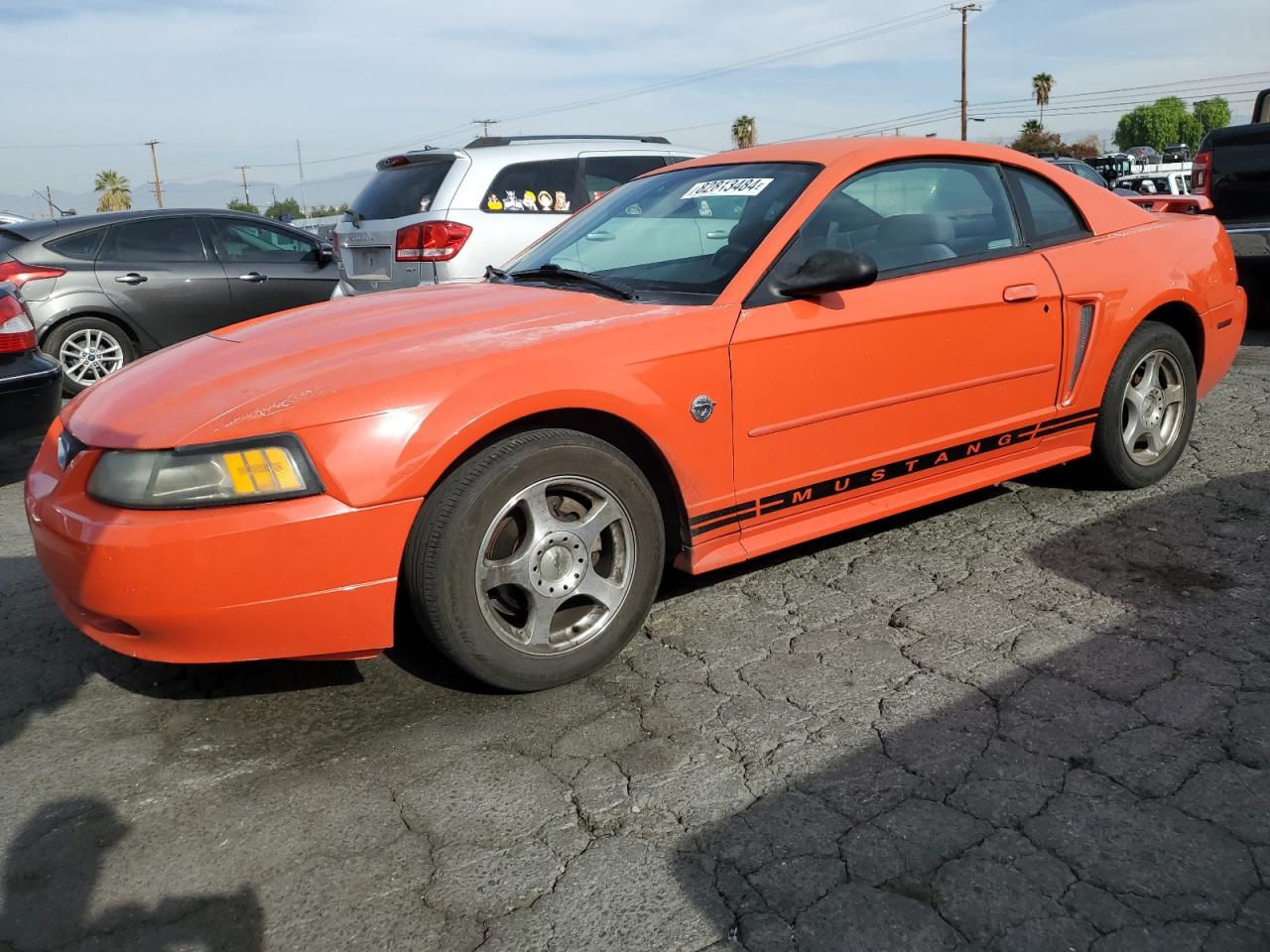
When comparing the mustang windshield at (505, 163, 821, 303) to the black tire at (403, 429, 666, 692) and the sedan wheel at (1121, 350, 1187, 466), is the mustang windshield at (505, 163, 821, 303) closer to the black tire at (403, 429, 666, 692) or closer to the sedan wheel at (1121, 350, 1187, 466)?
the black tire at (403, 429, 666, 692)

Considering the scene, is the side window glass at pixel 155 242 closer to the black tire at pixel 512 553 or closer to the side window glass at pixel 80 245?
the side window glass at pixel 80 245

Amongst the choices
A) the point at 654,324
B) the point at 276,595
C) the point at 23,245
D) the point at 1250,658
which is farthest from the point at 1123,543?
the point at 23,245

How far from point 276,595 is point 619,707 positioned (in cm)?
95

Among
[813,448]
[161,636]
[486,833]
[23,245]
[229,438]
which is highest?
[23,245]

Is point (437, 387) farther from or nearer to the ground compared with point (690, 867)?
farther from the ground

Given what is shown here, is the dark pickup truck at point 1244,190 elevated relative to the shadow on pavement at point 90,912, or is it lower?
elevated

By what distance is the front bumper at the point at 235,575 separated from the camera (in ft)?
8.43

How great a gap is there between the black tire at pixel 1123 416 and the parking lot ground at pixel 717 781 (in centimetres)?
74

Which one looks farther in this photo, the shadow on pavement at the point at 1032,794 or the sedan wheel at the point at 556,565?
the sedan wheel at the point at 556,565

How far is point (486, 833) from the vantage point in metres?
2.39

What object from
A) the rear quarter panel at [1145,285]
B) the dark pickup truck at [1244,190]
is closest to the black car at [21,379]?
the rear quarter panel at [1145,285]

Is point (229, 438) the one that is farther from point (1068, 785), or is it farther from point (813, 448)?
point (1068, 785)

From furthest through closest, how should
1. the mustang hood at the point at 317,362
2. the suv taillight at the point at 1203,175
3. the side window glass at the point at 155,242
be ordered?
the suv taillight at the point at 1203,175 → the side window glass at the point at 155,242 → the mustang hood at the point at 317,362

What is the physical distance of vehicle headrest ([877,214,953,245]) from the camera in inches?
148
